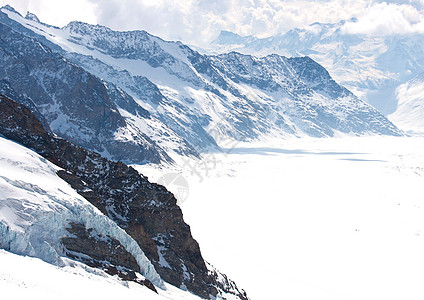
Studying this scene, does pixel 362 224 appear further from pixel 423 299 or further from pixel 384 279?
pixel 423 299

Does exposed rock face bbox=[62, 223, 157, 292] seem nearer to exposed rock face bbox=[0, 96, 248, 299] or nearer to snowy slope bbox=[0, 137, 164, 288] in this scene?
snowy slope bbox=[0, 137, 164, 288]

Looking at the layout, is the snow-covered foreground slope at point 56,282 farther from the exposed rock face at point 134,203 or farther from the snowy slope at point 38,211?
the exposed rock face at point 134,203

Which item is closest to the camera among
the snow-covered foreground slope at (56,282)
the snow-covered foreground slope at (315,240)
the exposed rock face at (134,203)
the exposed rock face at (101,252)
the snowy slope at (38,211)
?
the snow-covered foreground slope at (56,282)

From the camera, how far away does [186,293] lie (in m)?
48.3

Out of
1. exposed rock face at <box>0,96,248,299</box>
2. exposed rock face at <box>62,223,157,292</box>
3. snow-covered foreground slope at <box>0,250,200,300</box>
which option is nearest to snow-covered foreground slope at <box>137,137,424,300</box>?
exposed rock face at <box>0,96,248,299</box>

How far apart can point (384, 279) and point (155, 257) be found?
43.9 m

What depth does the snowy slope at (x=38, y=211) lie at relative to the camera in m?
32.7

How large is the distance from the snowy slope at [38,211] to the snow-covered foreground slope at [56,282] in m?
1.47

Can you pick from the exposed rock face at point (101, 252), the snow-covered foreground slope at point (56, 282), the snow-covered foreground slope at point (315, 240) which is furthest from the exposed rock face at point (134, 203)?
the snow-covered foreground slope at point (315, 240)

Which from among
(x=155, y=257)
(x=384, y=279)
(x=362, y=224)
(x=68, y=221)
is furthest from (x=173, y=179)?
(x=68, y=221)

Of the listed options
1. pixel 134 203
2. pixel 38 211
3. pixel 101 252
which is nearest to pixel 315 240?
pixel 134 203

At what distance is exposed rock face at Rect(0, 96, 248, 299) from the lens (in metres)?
49.3

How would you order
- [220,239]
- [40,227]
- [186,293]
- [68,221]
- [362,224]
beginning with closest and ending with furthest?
[40,227] → [68,221] → [186,293] → [220,239] → [362,224]

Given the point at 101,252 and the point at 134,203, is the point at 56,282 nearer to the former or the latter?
the point at 101,252
